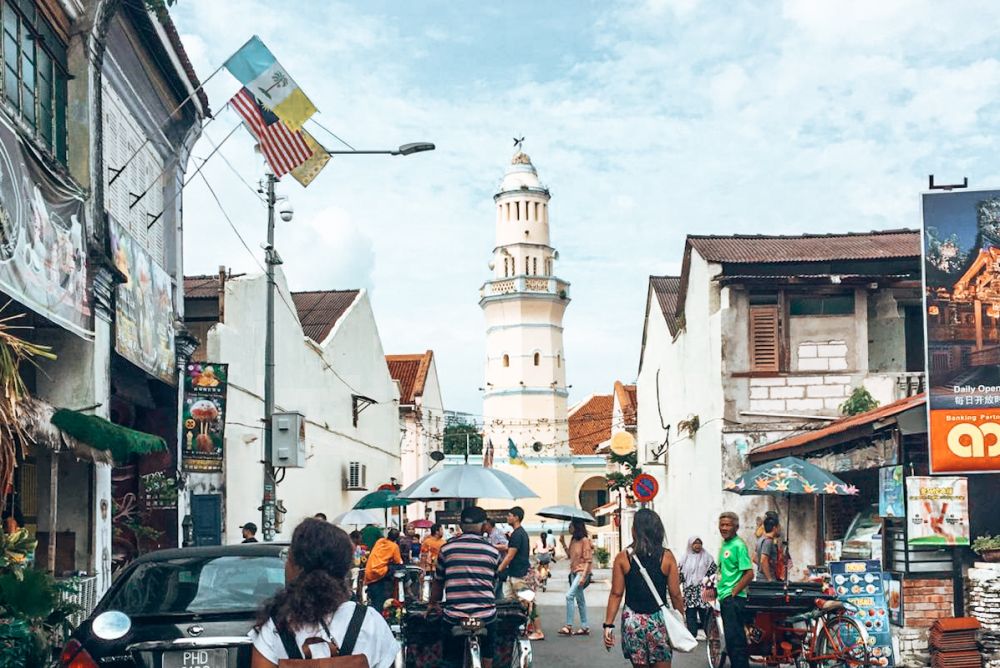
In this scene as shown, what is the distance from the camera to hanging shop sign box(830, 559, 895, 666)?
12617 millimetres

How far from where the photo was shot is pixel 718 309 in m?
22.6

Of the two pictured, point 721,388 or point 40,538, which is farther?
point 721,388

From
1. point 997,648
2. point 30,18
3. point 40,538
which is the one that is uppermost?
point 30,18

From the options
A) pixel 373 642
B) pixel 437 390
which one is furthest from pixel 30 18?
pixel 437 390

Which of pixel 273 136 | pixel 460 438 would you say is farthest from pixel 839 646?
pixel 460 438

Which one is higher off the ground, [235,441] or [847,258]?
[847,258]

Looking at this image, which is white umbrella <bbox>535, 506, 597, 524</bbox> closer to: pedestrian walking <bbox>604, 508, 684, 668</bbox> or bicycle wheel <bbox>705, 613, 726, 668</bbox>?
bicycle wheel <bbox>705, 613, 726, 668</bbox>

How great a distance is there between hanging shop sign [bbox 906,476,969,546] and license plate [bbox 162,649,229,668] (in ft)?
28.8

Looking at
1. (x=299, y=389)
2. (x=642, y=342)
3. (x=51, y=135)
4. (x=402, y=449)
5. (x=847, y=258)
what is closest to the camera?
(x=51, y=135)

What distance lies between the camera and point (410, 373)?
54.9 m

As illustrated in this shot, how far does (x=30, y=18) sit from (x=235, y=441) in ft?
40.3

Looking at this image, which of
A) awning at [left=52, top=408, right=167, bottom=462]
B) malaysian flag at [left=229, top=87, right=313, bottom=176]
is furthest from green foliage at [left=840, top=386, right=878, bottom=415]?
awning at [left=52, top=408, right=167, bottom=462]

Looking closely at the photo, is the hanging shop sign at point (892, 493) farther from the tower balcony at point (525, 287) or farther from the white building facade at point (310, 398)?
the tower balcony at point (525, 287)

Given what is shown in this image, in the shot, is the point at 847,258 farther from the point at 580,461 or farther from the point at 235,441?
the point at 580,461
